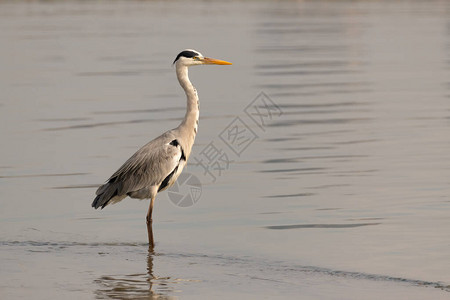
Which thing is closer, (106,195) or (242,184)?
(106,195)

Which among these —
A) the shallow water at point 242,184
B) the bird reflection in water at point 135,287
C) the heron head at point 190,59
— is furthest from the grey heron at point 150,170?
the bird reflection in water at point 135,287

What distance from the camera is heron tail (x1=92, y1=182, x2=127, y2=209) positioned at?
11203mm

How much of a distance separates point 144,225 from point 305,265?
271 cm

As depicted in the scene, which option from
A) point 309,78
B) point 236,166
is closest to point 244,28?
point 309,78

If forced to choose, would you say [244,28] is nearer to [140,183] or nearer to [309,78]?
[309,78]

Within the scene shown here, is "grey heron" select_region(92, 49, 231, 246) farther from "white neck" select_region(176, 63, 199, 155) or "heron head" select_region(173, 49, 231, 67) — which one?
"heron head" select_region(173, 49, 231, 67)

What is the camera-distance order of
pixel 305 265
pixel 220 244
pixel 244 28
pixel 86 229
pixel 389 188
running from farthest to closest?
pixel 244 28 → pixel 389 188 → pixel 86 229 → pixel 220 244 → pixel 305 265

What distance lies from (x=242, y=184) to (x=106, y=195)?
3.21 meters

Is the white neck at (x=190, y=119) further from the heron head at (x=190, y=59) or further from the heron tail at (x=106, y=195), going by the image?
the heron tail at (x=106, y=195)

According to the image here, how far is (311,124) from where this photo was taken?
63.9 feet

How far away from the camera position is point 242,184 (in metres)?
14.0

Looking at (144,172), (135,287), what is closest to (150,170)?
(144,172)

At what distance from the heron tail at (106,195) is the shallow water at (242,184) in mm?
375

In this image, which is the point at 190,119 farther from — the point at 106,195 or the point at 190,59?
the point at 106,195
